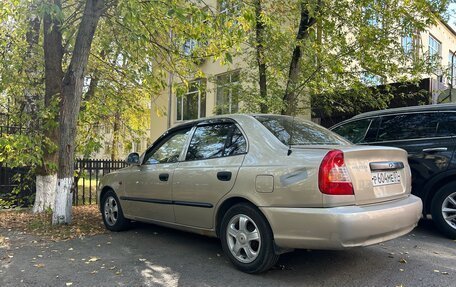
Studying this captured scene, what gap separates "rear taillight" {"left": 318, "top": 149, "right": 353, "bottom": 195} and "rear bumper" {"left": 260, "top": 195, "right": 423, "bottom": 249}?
6.4 inches

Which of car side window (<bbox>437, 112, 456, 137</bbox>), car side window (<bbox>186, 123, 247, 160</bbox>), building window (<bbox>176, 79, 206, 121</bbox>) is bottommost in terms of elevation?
car side window (<bbox>186, 123, 247, 160</bbox>)

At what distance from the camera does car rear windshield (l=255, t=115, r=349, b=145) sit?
4.31 meters

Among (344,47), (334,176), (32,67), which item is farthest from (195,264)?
(32,67)

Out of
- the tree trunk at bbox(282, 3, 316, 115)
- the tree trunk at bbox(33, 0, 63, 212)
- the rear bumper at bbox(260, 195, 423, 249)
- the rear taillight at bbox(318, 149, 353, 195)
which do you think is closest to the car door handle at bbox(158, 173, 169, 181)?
the rear bumper at bbox(260, 195, 423, 249)

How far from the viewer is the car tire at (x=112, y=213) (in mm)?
6133

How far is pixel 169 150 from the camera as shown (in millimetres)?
5465

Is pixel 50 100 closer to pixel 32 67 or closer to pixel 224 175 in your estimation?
pixel 32 67

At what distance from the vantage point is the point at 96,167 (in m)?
10.5

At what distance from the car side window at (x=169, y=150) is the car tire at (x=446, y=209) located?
11.9ft

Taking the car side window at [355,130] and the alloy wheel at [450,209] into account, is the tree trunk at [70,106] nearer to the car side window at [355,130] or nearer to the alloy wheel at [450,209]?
the car side window at [355,130]

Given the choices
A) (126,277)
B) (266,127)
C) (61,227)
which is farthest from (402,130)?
(61,227)

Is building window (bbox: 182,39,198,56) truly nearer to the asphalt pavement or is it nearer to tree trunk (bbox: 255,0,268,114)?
tree trunk (bbox: 255,0,268,114)

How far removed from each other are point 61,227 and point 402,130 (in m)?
5.72

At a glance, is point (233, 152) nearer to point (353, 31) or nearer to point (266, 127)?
point (266, 127)
